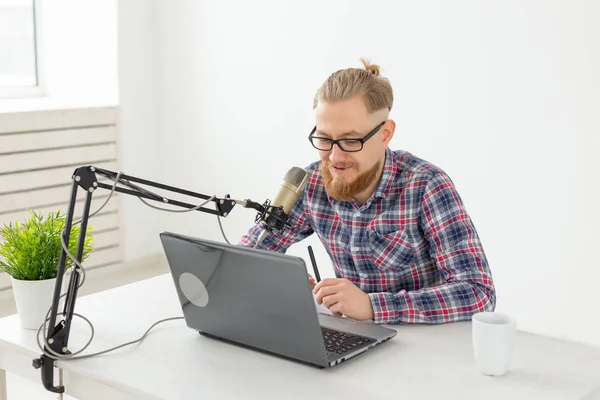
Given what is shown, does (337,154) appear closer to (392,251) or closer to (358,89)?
(358,89)

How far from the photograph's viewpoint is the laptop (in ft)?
5.31

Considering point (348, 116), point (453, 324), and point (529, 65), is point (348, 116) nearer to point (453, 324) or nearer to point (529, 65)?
point (453, 324)

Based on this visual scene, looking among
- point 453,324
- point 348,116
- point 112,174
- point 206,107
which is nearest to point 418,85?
point 206,107

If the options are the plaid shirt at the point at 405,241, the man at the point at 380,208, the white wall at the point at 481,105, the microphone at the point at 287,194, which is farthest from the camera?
the white wall at the point at 481,105

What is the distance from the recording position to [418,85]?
379 cm

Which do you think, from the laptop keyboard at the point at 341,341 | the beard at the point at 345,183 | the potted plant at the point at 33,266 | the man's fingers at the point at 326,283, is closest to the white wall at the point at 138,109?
the beard at the point at 345,183

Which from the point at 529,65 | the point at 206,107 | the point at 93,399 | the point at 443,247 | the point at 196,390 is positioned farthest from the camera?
the point at 206,107

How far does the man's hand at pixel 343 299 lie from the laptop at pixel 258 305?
0.11ft

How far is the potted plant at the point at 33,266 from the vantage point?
1883 mm

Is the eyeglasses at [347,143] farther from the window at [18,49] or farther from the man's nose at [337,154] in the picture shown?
the window at [18,49]

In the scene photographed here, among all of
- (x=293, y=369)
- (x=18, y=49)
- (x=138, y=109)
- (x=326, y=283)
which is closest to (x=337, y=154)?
(x=326, y=283)

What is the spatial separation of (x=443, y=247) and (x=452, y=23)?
1.81 metres

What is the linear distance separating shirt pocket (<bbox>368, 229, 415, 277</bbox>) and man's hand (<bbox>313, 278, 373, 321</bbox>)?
1.06 ft

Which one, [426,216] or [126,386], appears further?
[426,216]
